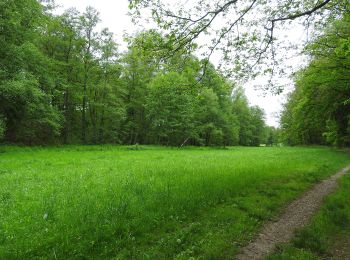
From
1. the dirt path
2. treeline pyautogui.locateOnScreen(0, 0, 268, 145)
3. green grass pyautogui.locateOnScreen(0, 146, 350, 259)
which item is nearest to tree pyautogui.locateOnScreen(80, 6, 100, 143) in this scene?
treeline pyautogui.locateOnScreen(0, 0, 268, 145)

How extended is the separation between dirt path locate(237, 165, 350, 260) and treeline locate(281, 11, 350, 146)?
5.43 metres

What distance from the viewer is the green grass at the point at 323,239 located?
482 cm

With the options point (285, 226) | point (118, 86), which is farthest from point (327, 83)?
point (118, 86)

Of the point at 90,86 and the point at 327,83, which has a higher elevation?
the point at 90,86

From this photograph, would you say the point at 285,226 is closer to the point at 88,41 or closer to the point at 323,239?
the point at 323,239

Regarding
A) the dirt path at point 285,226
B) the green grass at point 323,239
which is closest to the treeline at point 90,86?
the dirt path at point 285,226

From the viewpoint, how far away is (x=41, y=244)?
4750 millimetres

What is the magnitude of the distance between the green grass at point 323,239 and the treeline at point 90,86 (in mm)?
5525

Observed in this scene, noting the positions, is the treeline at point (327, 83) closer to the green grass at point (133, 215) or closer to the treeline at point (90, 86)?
the treeline at point (90, 86)

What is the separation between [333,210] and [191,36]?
24.8 ft

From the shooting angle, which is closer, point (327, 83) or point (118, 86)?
point (327, 83)

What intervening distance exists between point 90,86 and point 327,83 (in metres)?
33.1

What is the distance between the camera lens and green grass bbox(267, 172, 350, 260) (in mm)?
4825

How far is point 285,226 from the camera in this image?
6340 millimetres
